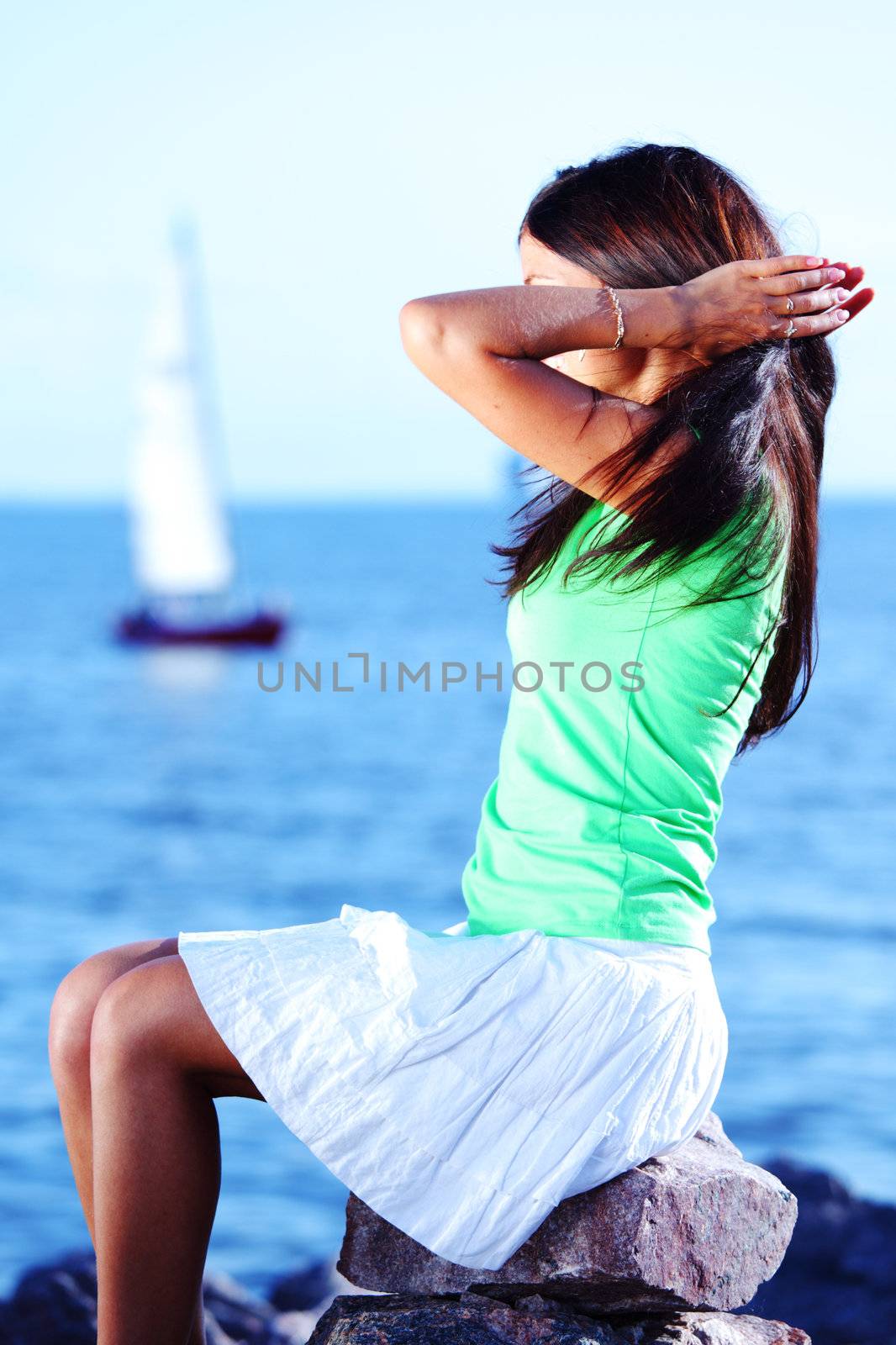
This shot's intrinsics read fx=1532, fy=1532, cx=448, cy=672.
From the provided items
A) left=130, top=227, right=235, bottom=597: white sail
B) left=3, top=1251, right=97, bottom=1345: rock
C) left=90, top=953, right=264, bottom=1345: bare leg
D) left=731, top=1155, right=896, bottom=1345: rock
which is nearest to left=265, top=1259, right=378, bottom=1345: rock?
left=3, top=1251, right=97, bottom=1345: rock

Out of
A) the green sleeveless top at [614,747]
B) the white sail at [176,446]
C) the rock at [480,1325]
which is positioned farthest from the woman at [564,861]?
the white sail at [176,446]

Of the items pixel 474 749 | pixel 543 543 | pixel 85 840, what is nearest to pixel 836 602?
pixel 474 749

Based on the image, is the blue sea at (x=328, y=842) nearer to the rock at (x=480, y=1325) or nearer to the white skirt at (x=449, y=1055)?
the white skirt at (x=449, y=1055)

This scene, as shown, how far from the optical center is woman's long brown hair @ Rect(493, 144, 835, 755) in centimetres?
177

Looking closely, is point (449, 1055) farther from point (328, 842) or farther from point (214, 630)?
point (214, 630)

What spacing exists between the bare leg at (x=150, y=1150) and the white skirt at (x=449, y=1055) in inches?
2.1

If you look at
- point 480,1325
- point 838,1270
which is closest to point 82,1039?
point 480,1325

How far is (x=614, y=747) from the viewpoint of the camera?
5.90 ft

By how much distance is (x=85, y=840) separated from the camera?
17.3m

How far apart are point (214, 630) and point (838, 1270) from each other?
25.3 metres

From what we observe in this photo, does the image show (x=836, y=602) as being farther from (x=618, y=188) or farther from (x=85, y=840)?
(x=618, y=188)

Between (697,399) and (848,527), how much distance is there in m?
83.2

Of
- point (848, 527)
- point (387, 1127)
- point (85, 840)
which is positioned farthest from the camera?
point (848, 527)

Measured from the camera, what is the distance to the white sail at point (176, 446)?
940 inches
